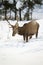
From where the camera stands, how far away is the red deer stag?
3783 millimetres

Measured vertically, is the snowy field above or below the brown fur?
below

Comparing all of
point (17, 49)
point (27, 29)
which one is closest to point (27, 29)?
point (27, 29)

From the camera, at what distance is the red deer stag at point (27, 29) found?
378cm

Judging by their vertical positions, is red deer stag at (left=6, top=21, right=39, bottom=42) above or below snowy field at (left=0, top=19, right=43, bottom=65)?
above

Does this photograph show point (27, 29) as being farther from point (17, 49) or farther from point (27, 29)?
point (17, 49)

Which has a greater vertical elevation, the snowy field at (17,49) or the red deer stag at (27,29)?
the red deer stag at (27,29)

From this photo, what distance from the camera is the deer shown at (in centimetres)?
378

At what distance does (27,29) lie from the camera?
388cm

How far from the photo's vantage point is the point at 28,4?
12.4 ft

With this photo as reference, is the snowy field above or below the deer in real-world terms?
below

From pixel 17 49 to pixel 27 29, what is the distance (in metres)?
0.21

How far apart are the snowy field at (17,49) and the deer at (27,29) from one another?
26 mm

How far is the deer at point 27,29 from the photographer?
12.4ft

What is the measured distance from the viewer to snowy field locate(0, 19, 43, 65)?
3.71 metres
